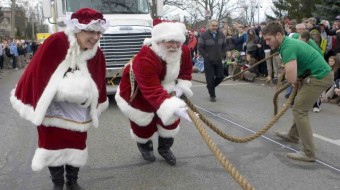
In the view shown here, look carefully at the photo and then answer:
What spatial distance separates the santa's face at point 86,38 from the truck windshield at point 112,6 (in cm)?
526

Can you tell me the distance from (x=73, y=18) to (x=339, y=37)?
7932 millimetres

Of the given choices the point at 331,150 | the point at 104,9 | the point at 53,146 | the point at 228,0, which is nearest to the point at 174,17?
the point at 53,146

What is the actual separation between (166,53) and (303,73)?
6.40 feet

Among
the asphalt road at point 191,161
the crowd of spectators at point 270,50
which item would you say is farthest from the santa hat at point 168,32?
the crowd of spectators at point 270,50

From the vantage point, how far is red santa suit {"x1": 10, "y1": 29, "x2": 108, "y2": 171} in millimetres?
3518

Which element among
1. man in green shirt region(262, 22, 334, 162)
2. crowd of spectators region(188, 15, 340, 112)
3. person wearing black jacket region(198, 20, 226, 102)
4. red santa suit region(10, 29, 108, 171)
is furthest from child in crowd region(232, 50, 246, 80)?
red santa suit region(10, 29, 108, 171)

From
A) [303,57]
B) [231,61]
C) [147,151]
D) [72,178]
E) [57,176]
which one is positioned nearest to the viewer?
[57,176]

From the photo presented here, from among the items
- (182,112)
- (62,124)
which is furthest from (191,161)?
(62,124)

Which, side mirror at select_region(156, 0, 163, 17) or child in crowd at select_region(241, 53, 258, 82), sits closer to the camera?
side mirror at select_region(156, 0, 163, 17)

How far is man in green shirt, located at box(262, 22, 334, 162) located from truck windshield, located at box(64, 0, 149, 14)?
4.76 metres

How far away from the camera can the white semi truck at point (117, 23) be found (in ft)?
27.6

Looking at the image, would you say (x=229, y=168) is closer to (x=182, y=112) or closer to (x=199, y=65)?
(x=182, y=112)

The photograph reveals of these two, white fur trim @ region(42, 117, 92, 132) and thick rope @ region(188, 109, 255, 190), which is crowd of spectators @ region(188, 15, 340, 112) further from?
white fur trim @ region(42, 117, 92, 132)

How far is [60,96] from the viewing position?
354 cm
